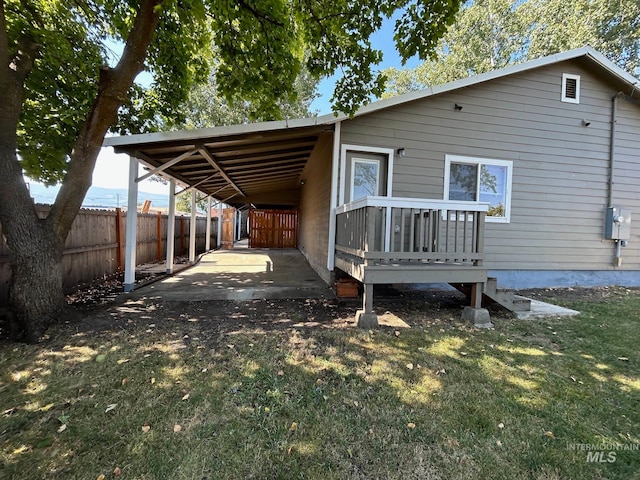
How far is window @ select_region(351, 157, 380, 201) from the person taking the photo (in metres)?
6.00

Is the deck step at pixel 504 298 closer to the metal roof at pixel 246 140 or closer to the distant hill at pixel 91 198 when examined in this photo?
the metal roof at pixel 246 140

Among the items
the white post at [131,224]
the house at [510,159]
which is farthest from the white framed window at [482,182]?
the white post at [131,224]

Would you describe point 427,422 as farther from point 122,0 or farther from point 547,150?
point 122,0

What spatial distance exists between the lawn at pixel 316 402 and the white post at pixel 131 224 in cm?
156

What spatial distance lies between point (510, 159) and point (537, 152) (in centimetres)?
66

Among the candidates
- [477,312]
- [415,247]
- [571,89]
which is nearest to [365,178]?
[415,247]

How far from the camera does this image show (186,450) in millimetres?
1857

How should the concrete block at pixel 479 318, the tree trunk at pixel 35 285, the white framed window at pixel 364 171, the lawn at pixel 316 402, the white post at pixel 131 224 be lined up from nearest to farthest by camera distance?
the lawn at pixel 316 402, the tree trunk at pixel 35 285, the concrete block at pixel 479 318, the white post at pixel 131 224, the white framed window at pixel 364 171

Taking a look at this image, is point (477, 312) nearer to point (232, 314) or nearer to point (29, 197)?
point (232, 314)

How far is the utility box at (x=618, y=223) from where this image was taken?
6.61 meters

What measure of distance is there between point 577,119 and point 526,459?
7627 mm

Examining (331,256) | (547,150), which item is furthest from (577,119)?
(331,256)

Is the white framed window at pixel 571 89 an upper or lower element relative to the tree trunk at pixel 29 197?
upper

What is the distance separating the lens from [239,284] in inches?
255
